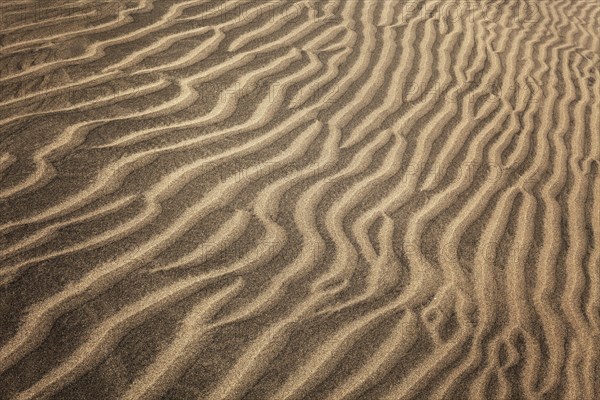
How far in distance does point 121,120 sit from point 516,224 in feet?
8.72

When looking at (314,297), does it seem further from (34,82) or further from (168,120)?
(34,82)

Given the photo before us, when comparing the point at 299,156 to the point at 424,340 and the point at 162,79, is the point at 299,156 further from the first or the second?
the point at 424,340

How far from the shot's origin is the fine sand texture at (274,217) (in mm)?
1965

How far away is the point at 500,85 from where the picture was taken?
13.7 ft

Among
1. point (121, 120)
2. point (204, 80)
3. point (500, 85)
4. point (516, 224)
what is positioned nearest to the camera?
point (121, 120)

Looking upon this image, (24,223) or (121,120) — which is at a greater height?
(121,120)

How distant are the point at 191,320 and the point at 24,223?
3.17 feet

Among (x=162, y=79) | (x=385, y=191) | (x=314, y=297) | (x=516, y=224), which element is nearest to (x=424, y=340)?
(x=314, y=297)

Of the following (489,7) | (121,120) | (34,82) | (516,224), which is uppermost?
(34,82)

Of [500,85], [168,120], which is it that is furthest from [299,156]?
[500,85]

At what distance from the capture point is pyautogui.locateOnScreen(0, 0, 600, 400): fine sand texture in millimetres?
1965

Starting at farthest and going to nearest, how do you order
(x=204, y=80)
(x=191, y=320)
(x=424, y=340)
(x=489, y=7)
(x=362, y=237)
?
(x=489, y=7)
(x=204, y=80)
(x=362, y=237)
(x=424, y=340)
(x=191, y=320)

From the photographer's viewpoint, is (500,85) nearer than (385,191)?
No

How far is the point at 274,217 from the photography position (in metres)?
2.52
